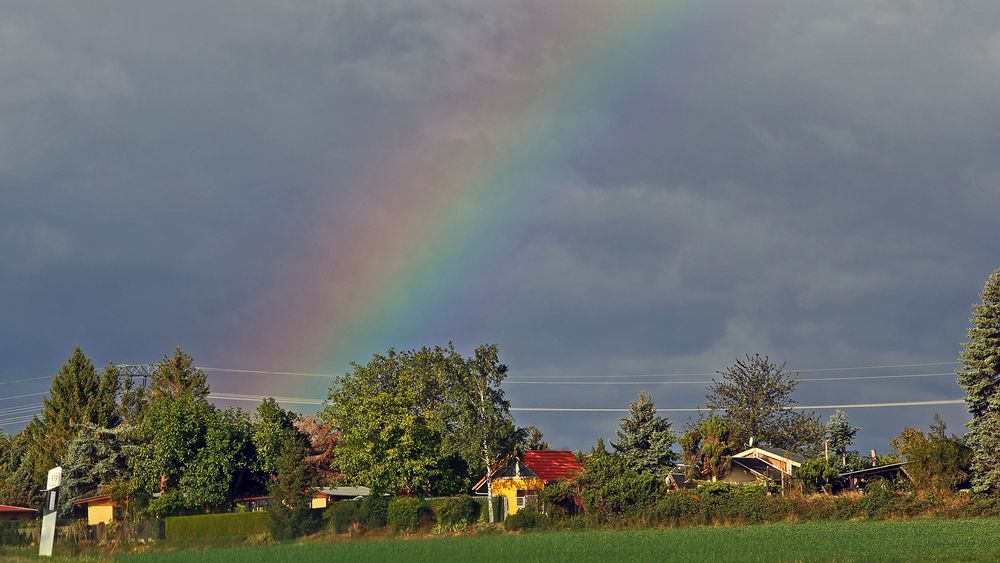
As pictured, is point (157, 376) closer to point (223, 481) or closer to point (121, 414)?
point (121, 414)

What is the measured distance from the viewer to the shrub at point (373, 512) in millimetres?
77125

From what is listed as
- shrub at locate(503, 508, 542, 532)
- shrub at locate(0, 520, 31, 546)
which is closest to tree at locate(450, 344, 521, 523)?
shrub at locate(503, 508, 542, 532)

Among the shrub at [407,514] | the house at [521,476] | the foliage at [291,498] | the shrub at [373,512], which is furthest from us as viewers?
the house at [521,476]

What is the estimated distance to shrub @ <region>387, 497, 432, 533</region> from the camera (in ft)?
250

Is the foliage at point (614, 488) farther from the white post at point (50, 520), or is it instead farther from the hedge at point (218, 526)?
the white post at point (50, 520)

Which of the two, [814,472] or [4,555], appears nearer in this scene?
[4,555]

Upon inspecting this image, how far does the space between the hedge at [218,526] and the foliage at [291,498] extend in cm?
126

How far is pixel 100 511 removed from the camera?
340 feet

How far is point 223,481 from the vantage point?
313 feet

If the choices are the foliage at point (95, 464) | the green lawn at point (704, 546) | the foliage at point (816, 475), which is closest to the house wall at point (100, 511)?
the foliage at point (95, 464)

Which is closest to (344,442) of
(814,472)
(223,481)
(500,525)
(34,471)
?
(223,481)

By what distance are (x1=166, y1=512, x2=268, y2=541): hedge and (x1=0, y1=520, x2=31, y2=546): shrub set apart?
962 cm

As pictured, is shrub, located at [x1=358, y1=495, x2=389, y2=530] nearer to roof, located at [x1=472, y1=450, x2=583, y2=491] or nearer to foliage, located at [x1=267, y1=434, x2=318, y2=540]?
foliage, located at [x1=267, y1=434, x2=318, y2=540]

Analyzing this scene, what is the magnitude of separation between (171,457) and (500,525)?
36661mm
